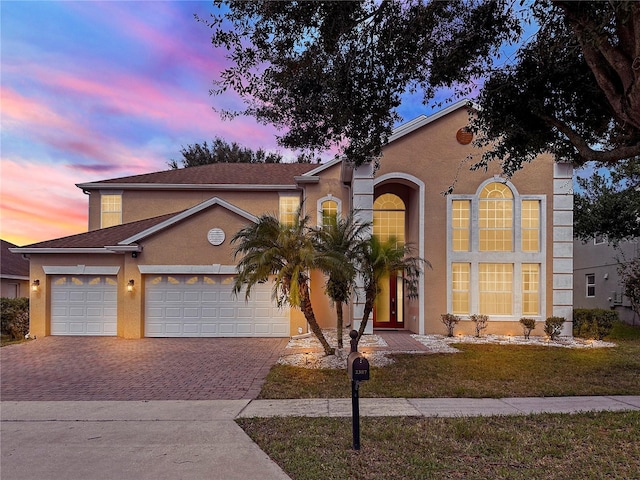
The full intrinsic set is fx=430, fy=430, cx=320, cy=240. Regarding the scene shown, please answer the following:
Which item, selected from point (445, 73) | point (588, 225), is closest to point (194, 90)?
point (445, 73)

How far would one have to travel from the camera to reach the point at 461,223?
15.4m

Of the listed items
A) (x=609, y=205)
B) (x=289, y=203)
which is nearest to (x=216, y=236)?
(x=289, y=203)

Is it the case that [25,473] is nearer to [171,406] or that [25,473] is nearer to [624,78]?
[171,406]

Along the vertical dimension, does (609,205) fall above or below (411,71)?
below

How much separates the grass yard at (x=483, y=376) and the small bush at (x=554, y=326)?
7.14 ft

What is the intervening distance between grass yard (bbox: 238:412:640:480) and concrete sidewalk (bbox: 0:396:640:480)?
1.15 feet

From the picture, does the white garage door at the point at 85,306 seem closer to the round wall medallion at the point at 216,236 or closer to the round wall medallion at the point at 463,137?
the round wall medallion at the point at 216,236

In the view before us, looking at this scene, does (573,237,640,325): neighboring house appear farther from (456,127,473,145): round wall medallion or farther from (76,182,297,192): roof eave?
(76,182,297,192): roof eave

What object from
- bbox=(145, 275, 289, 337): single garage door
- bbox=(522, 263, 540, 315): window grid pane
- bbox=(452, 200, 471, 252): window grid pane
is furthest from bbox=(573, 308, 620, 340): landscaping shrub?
bbox=(145, 275, 289, 337): single garage door

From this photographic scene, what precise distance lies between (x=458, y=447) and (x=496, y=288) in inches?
443

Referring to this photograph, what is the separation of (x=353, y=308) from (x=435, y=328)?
310cm

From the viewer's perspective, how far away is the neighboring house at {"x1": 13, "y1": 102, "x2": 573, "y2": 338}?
1470 centimetres

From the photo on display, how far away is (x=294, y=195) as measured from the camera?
61.7ft

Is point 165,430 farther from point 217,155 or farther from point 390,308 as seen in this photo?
point 217,155
